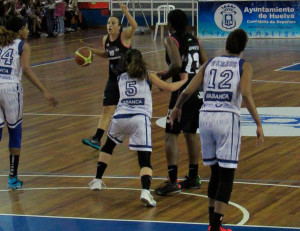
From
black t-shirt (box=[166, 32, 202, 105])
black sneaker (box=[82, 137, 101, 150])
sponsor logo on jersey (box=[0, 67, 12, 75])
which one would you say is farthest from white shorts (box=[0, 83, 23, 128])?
black sneaker (box=[82, 137, 101, 150])

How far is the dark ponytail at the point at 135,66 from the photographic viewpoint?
7355 mm

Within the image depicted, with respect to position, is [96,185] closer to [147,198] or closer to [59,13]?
[147,198]

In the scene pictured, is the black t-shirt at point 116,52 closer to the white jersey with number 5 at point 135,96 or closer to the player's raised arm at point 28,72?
the player's raised arm at point 28,72

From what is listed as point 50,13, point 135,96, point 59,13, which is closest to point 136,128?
point 135,96

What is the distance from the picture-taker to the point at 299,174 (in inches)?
334

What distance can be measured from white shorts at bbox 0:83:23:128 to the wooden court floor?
2.56 feet

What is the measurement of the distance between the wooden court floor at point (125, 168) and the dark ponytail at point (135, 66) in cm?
129

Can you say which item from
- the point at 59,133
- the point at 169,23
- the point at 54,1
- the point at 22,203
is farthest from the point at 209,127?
the point at 54,1

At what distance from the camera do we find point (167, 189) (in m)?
7.77

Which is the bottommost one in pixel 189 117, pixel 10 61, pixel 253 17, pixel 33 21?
pixel 33 21

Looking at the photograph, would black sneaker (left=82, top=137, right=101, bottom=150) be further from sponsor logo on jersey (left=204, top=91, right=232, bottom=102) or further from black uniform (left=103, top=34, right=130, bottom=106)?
sponsor logo on jersey (left=204, top=91, right=232, bottom=102)

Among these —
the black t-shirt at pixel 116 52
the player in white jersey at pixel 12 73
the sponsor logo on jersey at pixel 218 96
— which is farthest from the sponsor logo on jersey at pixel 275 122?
the sponsor logo on jersey at pixel 218 96

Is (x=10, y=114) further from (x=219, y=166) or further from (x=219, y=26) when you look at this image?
(x=219, y=26)

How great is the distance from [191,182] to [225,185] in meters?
1.83
